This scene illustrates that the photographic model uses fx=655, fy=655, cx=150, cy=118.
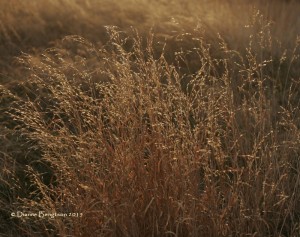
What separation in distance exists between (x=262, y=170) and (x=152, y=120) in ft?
2.33

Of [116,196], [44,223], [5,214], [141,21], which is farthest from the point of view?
[141,21]

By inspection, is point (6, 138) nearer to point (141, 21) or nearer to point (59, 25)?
point (59, 25)

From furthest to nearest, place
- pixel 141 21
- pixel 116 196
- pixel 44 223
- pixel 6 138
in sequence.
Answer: pixel 141 21
pixel 6 138
pixel 44 223
pixel 116 196

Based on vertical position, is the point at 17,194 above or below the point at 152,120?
below

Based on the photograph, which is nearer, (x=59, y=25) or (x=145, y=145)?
(x=145, y=145)

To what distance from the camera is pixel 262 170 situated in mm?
3781

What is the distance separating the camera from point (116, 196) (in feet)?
11.3

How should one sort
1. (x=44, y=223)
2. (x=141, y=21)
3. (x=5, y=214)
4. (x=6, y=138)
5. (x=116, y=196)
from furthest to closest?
(x=141, y=21) → (x=6, y=138) → (x=5, y=214) → (x=44, y=223) → (x=116, y=196)

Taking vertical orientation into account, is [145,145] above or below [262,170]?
above

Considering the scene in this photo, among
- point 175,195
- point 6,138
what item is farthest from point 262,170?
point 6,138

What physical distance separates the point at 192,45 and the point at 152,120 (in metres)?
3.13

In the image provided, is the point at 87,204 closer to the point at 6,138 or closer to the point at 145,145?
the point at 145,145

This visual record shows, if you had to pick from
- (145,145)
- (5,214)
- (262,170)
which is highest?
(145,145)

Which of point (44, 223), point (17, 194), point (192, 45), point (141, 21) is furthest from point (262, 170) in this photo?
point (141, 21)
